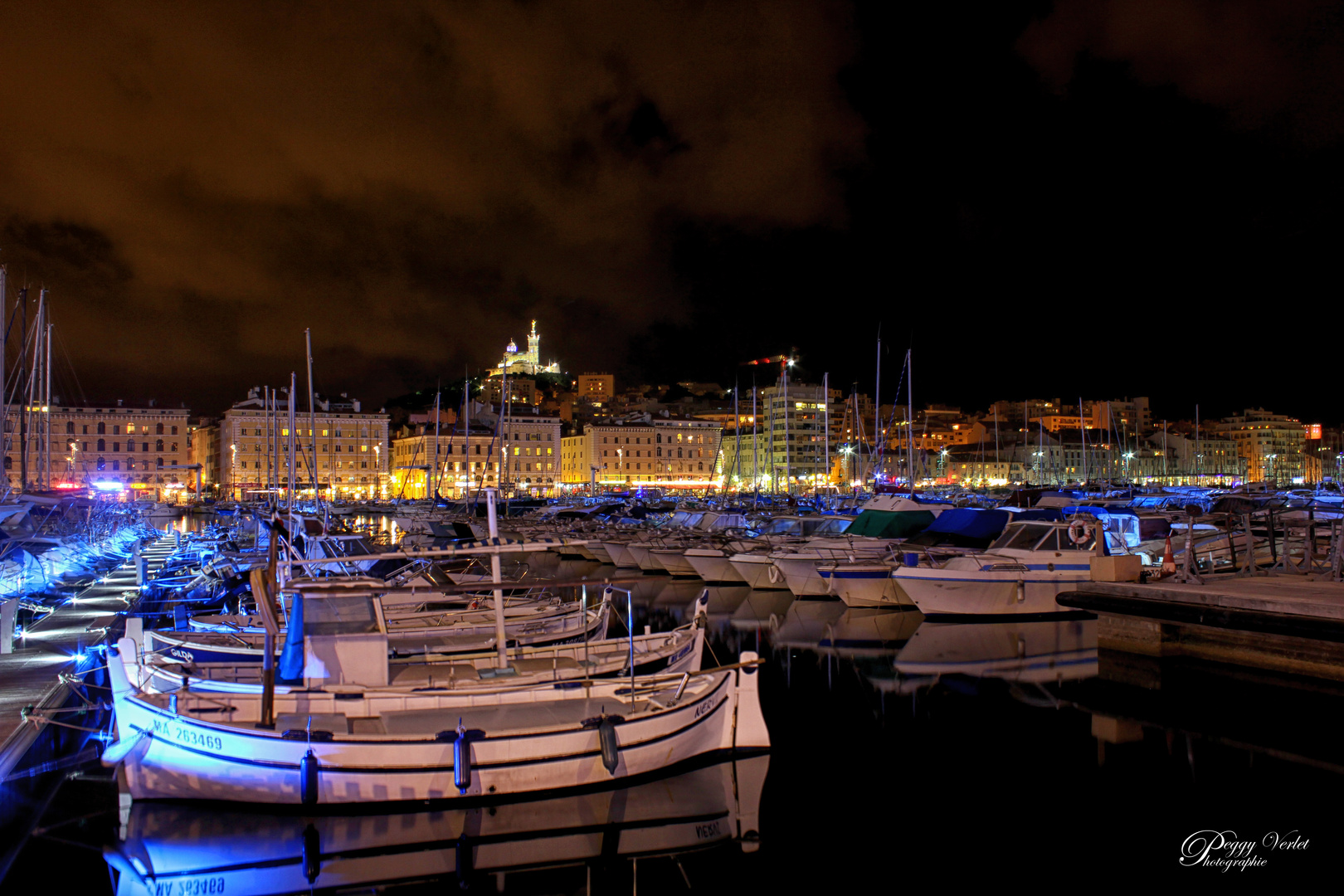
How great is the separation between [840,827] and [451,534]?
41.6 metres

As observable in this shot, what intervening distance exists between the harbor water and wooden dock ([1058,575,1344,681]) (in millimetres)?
666

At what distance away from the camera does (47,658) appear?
14039 mm

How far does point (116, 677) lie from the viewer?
10.2 meters

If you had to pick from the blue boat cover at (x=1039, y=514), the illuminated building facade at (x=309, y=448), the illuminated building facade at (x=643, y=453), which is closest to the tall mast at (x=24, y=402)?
the blue boat cover at (x=1039, y=514)

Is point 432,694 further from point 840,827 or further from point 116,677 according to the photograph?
point 840,827

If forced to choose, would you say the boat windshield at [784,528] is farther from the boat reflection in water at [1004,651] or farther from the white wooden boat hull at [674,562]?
the boat reflection in water at [1004,651]

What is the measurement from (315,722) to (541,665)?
135 inches

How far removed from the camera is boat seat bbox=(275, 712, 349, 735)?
31.8ft

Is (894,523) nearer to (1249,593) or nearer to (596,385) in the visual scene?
(1249,593)

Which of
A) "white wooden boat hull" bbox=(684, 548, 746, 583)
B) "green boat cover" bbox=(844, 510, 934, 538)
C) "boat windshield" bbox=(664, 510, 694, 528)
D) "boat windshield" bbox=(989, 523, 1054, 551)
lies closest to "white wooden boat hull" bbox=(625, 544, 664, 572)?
"white wooden boat hull" bbox=(684, 548, 746, 583)

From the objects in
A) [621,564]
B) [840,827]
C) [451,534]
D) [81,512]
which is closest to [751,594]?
[621,564]

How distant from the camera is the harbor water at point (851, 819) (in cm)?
842

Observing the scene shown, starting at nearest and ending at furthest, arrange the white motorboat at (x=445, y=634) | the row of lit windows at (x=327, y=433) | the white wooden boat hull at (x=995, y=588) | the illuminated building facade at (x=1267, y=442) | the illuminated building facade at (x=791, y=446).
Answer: the white motorboat at (x=445, y=634)
the white wooden boat hull at (x=995, y=588)
the row of lit windows at (x=327, y=433)
the illuminated building facade at (x=791, y=446)
the illuminated building facade at (x=1267, y=442)

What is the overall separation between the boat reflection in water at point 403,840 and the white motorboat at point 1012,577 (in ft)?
40.3
